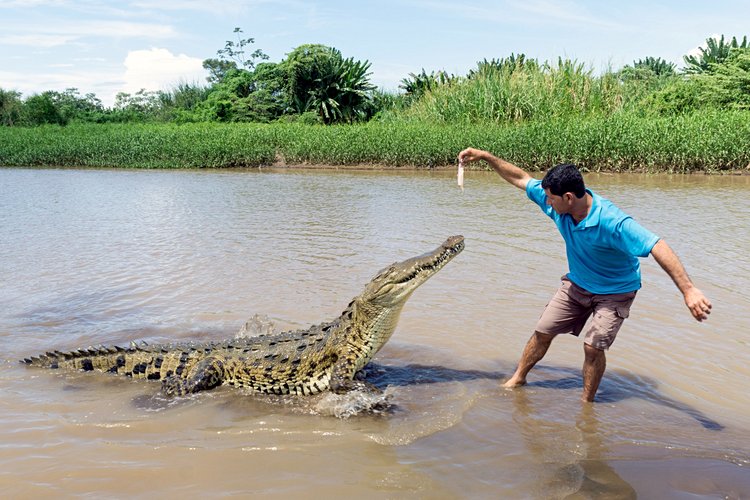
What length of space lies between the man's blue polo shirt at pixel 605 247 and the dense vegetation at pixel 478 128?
15555mm

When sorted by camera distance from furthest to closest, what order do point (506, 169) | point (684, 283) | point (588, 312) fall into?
point (506, 169) < point (588, 312) < point (684, 283)

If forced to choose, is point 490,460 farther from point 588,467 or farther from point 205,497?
point 205,497

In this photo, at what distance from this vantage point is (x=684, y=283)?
3.14 meters

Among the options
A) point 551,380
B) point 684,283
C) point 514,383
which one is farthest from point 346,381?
point 684,283

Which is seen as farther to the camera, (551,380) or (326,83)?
(326,83)

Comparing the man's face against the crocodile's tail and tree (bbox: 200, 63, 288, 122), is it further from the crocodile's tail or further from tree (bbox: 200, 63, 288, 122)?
tree (bbox: 200, 63, 288, 122)

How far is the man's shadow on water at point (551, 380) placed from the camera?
403 cm

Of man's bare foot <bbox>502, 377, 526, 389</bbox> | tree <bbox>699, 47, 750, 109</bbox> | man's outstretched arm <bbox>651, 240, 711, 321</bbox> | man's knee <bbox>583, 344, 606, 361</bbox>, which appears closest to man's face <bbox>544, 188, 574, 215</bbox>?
man's outstretched arm <bbox>651, 240, 711, 321</bbox>

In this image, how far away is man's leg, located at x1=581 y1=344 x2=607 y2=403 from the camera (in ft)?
12.5

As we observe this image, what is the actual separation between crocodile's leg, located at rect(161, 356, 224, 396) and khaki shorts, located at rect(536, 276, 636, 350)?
229 cm

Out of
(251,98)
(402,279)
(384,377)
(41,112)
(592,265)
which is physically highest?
(251,98)

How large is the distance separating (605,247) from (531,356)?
0.98m

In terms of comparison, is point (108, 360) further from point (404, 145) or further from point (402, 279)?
point (404, 145)

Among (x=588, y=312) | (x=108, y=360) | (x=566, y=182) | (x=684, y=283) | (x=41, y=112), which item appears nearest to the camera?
(x=684, y=283)
